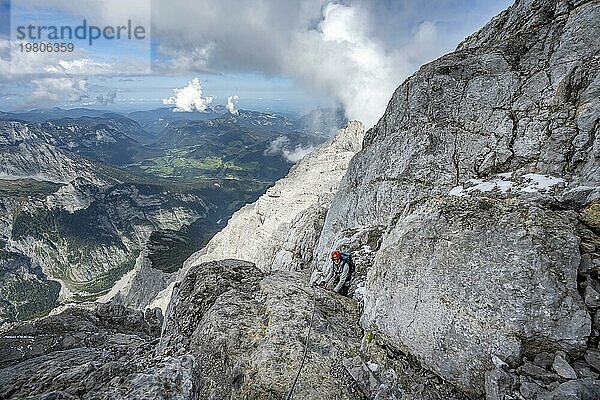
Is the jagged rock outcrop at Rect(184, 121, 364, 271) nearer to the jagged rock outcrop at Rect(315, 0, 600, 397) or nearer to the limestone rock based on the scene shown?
the jagged rock outcrop at Rect(315, 0, 600, 397)

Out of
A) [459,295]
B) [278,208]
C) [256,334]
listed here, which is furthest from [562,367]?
[278,208]

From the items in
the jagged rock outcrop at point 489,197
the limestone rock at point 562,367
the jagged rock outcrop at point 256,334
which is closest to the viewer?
the limestone rock at point 562,367

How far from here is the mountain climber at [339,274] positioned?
72.2 ft

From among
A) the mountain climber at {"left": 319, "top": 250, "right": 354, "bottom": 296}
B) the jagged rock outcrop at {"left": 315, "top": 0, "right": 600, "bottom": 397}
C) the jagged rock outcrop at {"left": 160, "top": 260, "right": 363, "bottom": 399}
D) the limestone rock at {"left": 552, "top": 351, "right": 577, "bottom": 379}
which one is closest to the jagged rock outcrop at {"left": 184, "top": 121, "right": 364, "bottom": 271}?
A: the jagged rock outcrop at {"left": 315, "top": 0, "right": 600, "bottom": 397}

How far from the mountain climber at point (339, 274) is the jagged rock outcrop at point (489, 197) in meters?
3.15

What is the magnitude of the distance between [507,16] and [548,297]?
1287 inches

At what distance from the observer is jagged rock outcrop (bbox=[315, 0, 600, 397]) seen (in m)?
12.8

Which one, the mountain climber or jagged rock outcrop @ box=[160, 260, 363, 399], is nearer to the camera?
jagged rock outcrop @ box=[160, 260, 363, 399]

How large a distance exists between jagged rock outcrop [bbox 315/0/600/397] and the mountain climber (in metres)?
3.15

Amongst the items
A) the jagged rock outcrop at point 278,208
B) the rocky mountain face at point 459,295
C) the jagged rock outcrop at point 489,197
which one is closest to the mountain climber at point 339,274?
the rocky mountain face at point 459,295

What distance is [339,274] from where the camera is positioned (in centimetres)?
2234

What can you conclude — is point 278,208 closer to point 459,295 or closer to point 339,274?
point 339,274

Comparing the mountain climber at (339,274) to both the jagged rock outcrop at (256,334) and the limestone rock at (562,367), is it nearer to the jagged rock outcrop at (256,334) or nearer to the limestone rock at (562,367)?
the jagged rock outcrop at (256,334)

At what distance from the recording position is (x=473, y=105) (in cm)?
2892
